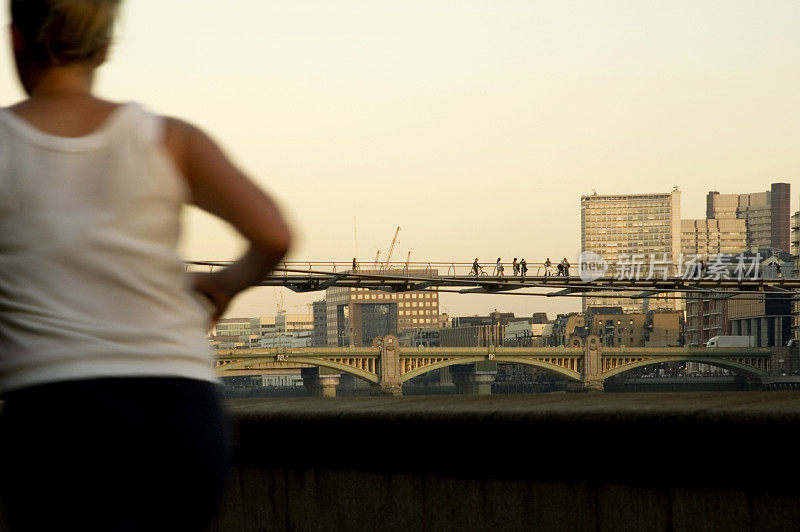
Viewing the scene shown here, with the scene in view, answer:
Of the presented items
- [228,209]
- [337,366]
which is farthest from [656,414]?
[337,366]

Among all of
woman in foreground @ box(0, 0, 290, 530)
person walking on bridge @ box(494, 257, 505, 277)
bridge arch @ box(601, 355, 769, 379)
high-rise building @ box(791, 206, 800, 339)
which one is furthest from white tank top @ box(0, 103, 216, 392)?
high-rise building @ box(791, 206, 800, 339)

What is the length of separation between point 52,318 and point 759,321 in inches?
5176

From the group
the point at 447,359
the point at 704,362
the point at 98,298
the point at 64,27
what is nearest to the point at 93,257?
the point at 98,298

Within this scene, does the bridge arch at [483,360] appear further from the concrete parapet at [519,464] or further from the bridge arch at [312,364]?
the concrete parapet at [519,464]

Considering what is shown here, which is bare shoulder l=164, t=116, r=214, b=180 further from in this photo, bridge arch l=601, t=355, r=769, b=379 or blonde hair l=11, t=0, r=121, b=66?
bridge arch l=601, t=355, r=769, b=379

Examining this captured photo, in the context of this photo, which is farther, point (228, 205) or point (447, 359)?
point (447, 359)

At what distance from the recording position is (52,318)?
166 centimetres

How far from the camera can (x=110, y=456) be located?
5.39 ft

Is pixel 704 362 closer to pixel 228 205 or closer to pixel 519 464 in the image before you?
pixel 519 464

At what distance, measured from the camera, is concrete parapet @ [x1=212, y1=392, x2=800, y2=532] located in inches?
116

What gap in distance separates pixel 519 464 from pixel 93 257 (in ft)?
6.02

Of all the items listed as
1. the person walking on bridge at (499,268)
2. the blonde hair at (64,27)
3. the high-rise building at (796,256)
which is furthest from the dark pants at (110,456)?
the high-rise building at (796,256)

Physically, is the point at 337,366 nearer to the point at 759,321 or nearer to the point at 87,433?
the point at 759,321

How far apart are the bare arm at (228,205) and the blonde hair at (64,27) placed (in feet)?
0.51
